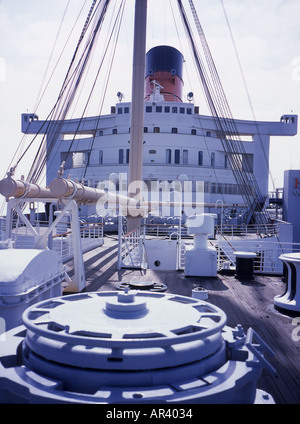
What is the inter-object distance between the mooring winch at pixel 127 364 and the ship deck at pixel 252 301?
1.28 m

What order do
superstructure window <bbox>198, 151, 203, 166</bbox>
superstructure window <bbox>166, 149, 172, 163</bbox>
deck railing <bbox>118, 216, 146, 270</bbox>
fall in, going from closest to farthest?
1. deck railing <bbox>118, 216, 146, 270</bbox>
2. superstructure window <bbox>166, 149, 172, 163</bbox>
3. superstructure window <bbox>198, 151, 203, 166</bbox>

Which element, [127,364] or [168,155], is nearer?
[127,364]

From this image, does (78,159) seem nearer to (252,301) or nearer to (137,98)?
(137,98)

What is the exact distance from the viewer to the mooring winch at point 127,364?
5.57 ft

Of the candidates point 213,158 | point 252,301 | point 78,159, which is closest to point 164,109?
point 213,158

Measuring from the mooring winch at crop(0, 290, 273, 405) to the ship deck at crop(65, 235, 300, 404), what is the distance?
128cm

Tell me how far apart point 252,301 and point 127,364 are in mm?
5084

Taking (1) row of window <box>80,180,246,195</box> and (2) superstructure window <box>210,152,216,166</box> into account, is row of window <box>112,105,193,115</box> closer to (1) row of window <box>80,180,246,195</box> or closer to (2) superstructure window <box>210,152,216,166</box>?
(2) superstructure window <box>210,152,216,166</box>

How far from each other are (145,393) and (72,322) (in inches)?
27.7

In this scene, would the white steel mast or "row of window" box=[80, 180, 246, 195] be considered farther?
"row of window" box=[80, 180, 246, 195]

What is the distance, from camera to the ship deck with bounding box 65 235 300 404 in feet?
10.9

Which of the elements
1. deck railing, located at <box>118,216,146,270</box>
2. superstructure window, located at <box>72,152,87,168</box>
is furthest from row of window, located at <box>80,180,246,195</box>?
deck railing, located at <box>118,216,146,270</box>

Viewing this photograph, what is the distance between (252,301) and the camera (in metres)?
6.33
